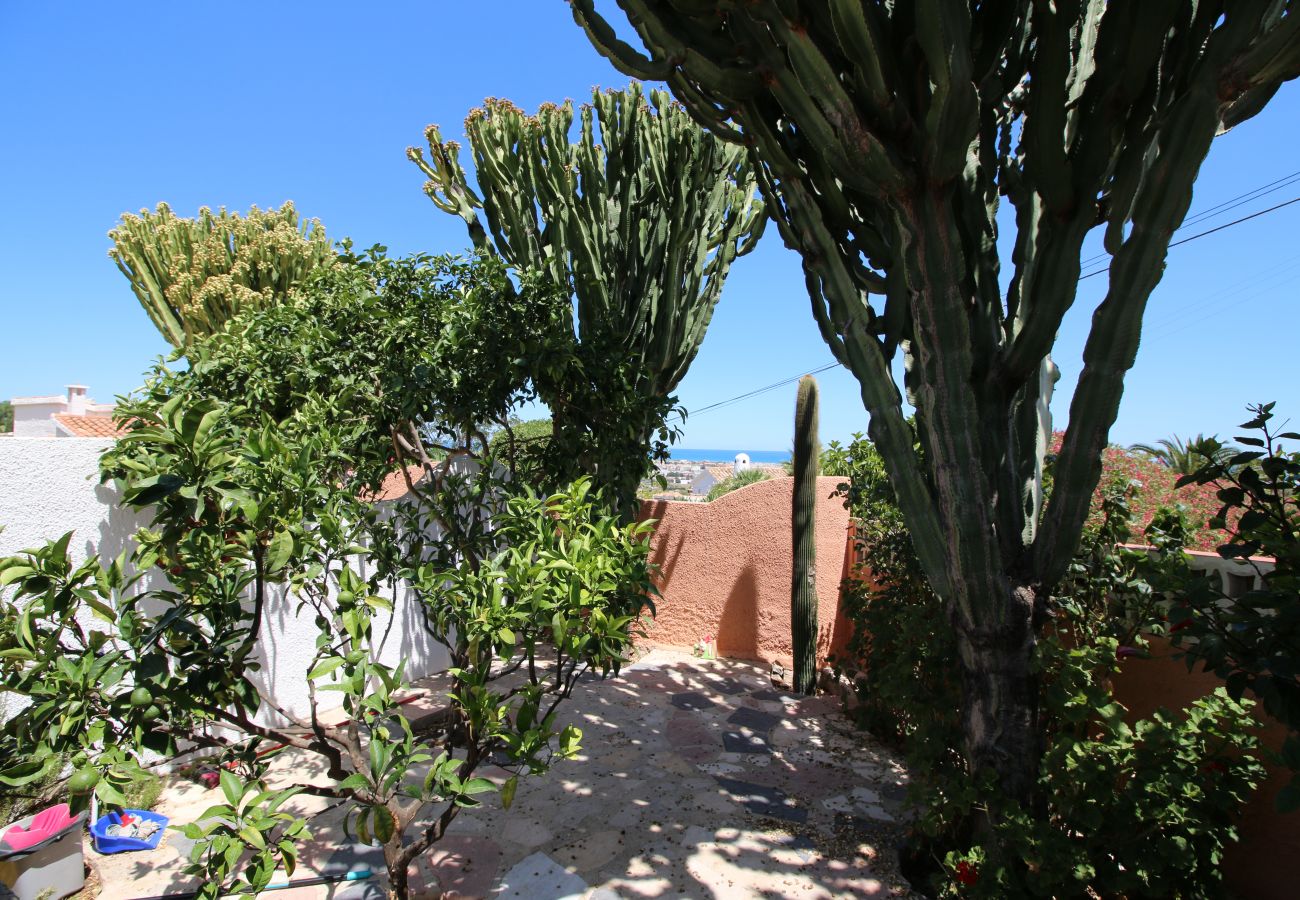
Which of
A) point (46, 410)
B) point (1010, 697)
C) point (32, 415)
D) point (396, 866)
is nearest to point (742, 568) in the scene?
point (1010, 697)

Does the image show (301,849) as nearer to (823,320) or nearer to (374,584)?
(374,584)

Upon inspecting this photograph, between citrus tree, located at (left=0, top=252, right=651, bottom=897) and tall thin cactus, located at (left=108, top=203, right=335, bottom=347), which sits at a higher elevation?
tall thin cactus, located at (left=108, top=203, right=335, bottom=347)

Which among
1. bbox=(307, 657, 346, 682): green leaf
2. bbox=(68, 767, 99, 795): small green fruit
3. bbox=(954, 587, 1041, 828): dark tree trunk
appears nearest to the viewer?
bbox=(68, 767, 99, 795): small green fruit

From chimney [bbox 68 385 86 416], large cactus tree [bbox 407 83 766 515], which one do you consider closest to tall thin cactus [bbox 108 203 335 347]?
large cactus tree [bbox 407 83 766 515]

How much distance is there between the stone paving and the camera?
2.91 m

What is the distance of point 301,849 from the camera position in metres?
3.20

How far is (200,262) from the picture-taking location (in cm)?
854

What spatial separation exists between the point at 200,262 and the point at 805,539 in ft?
27.5

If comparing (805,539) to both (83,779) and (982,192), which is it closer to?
(982,192)

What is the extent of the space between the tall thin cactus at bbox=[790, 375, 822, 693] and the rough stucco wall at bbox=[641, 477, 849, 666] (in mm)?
341

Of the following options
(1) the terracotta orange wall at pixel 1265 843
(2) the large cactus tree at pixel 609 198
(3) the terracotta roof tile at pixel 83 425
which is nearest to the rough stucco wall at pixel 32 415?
(3) the terracotta roof tile at pixel 83 425

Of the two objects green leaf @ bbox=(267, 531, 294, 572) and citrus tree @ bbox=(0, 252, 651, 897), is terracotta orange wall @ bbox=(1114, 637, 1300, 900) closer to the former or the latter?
citrus tree @ bbox=(0, 252, 651, 897)

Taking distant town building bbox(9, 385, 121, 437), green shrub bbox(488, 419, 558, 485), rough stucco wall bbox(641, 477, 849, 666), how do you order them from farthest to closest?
1. distant town building bbox(9, 385, 121, 437)
2. rough stucco wall bbox(641, 477, 849, 666)
3. green shrub bbox(488, 419, 558, 485)

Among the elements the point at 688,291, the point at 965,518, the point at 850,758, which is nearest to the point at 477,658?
the point at 965,518
